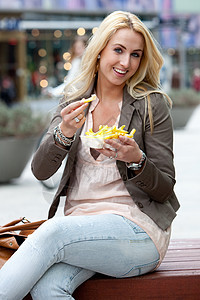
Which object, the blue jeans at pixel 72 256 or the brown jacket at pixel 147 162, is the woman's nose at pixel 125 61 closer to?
the brown jacket at pixel 147 162

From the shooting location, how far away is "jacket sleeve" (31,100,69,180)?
3166 mm

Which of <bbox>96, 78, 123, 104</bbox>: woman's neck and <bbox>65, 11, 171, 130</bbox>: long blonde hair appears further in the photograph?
<bbox>96, 78, 123, 104</bbox>: woman's neck

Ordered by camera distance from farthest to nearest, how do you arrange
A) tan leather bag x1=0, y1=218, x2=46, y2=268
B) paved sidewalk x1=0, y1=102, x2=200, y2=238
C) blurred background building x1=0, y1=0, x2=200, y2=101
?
1. blurred background building x1=0, y1=0, x2=200, y2=101
2. paved sidewalk x1=0, y1=102, x2=200, y2=238
3. tan leather bag x1=0, y1=218, x2=46, y2=268

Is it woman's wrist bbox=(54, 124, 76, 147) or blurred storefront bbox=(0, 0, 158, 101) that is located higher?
woman's wrist bbox=(54, 124, 76, 147)

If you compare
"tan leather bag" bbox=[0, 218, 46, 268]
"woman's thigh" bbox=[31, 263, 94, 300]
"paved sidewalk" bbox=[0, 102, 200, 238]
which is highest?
"tan leather bag" bbox=[0, 218, 46, 268]

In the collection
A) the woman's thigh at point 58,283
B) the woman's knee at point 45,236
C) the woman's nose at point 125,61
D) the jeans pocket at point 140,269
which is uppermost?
the woman's nose at point 125,61

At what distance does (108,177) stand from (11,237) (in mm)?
528

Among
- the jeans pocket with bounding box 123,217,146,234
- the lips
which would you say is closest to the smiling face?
the lips

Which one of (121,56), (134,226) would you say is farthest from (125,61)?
(134,226)

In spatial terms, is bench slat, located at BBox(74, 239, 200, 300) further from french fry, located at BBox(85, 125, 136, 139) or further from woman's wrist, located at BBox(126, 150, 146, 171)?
french fry, located at BBox(85, 125, 136, 139)

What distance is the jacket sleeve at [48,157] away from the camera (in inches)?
125

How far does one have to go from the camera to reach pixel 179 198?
739cm

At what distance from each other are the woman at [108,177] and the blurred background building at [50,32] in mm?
23511

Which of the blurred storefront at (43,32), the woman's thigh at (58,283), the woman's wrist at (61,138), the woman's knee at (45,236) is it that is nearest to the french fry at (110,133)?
the woman's wrist at (61,138)
